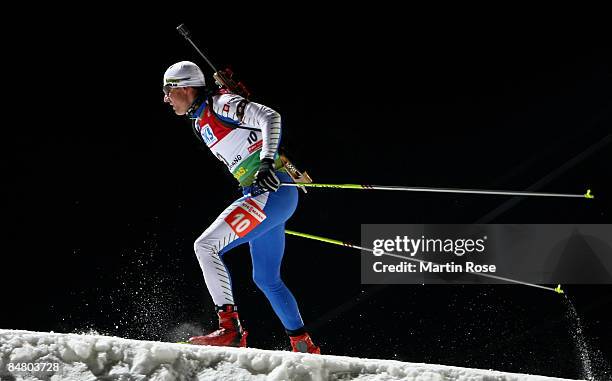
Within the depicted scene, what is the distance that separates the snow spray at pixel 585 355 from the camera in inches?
174

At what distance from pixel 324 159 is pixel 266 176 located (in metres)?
1.77

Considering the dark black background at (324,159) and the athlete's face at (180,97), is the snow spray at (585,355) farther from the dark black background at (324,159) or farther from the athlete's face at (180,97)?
the athlete's face at (180,97)

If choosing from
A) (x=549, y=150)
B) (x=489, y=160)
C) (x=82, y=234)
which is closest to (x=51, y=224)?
(x=82, y=234)

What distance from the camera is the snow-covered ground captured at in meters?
1.71

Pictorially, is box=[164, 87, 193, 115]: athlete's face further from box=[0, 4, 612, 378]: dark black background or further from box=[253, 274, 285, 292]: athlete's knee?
box=[0, 4, 612, 378]: dark black background

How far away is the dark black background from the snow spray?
34mm

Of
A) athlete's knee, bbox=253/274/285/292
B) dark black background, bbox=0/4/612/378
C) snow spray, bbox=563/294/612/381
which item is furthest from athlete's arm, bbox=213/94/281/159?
snow spray, bbox=563/294/612/381

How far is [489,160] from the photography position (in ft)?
15.3

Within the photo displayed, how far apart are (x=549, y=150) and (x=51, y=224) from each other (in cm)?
289

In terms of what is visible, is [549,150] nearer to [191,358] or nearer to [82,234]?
[82,234]

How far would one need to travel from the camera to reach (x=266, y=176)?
297 centimetres

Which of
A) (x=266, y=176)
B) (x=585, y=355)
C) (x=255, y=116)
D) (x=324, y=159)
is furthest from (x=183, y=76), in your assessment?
(x=585, y=355)

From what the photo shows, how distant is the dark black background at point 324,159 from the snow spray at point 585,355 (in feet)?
0.11
